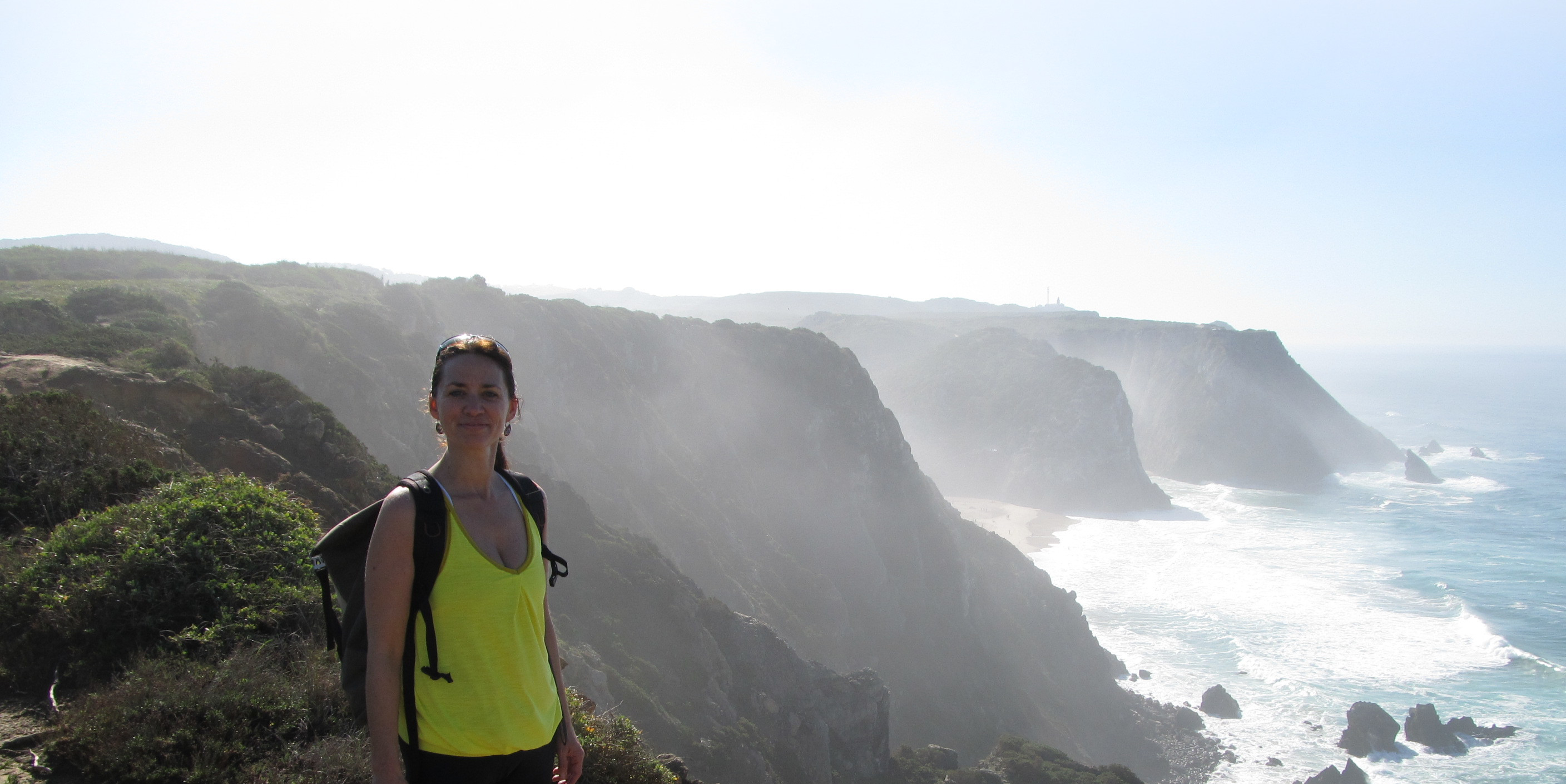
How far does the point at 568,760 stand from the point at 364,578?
1269 millimetres

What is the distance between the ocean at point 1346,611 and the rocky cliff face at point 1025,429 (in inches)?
217

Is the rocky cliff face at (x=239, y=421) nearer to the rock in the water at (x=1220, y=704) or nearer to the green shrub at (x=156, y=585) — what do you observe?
the green shrub at (x=156, y=585)

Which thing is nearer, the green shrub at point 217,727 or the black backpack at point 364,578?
the black backpack at point 364,578

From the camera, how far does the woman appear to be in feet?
7.09

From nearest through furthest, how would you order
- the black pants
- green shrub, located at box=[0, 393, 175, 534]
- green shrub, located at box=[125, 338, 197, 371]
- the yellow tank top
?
the yellow tank top < the black pants < green shrub, located at box=[0, 393, 175, 534] < green shrub, located at box=[125, 338, 197, 371]

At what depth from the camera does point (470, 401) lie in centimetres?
252

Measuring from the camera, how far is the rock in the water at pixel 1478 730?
1046 inches

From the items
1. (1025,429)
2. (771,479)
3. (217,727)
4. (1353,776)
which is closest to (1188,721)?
(1353,776)

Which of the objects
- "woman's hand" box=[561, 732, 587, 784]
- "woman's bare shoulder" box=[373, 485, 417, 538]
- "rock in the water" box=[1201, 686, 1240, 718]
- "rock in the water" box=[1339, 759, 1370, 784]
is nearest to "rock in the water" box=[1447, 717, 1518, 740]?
"rock in the water" box=[1339, 759, 1370, 784]

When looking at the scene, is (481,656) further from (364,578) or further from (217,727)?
(217,727)

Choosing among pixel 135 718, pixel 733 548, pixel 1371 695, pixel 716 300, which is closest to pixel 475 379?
pixel 135 718

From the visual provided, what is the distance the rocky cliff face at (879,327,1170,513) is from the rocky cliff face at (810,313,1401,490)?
30.9 ft

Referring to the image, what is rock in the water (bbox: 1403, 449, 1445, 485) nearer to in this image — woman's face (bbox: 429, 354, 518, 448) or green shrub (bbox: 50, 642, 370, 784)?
green shrub (bbox: 50, 642, 370, 784)

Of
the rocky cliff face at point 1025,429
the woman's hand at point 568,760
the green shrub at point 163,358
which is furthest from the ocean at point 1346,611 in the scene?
the green shrub at point 163,358
